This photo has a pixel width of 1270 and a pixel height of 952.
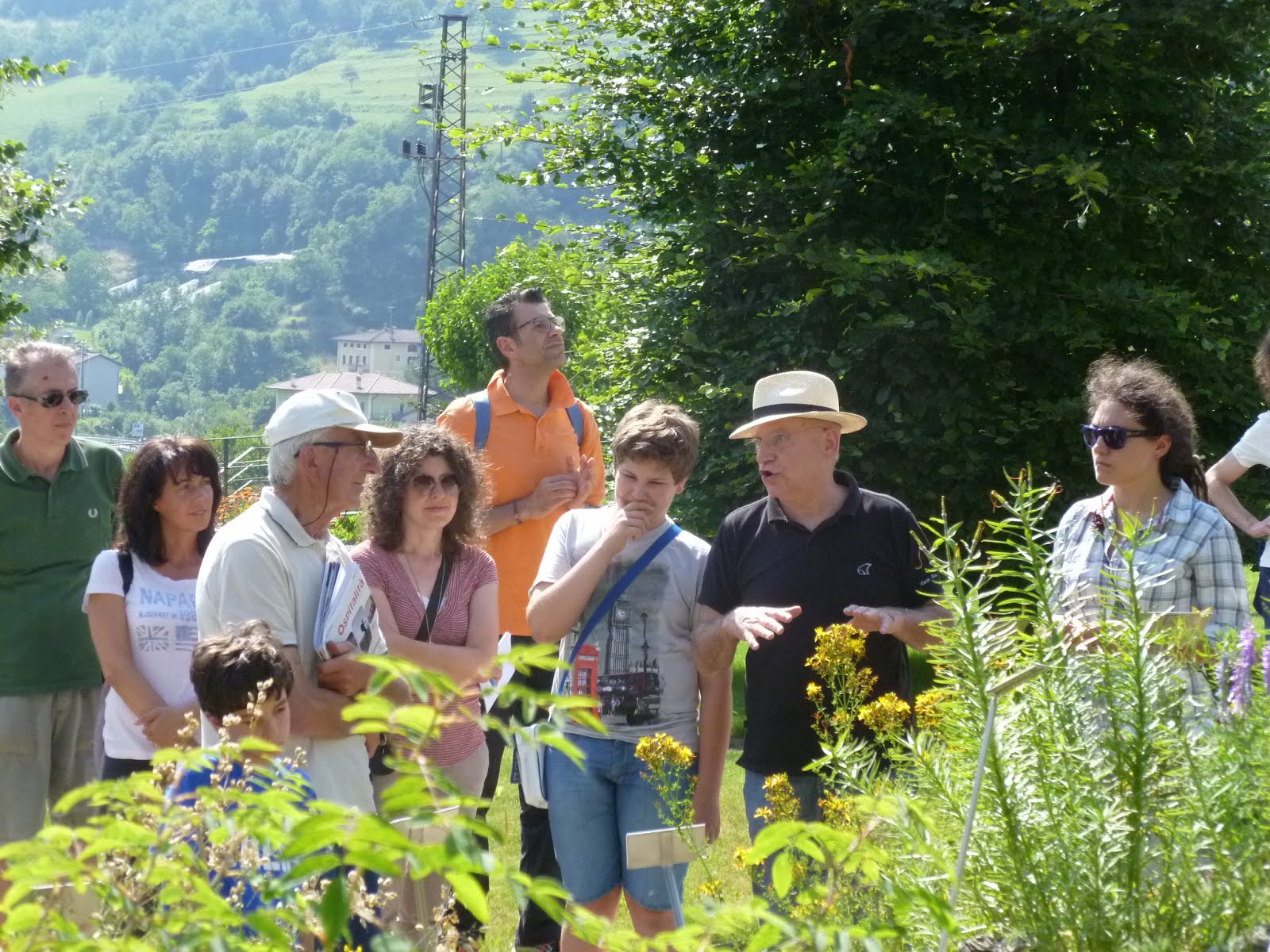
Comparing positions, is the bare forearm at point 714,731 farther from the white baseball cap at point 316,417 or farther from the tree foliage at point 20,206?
the tree foliage at point 20,206

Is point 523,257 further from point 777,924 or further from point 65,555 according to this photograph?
point 777,924

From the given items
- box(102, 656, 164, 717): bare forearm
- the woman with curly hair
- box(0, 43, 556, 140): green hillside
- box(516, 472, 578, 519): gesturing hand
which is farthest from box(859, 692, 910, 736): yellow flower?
box(0, 43, 556, 140): green hillside

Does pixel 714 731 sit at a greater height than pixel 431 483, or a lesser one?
lesser

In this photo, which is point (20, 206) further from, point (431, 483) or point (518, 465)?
point (431, 483)

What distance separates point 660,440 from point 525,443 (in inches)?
61.7

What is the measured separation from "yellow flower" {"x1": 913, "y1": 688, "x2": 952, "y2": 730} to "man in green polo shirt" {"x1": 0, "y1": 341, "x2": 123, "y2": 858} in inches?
149

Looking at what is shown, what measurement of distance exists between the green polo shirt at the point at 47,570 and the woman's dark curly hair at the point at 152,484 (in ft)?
1.99

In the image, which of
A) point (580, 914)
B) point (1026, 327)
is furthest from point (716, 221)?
point (580, 914)

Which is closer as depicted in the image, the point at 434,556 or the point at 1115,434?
the point at 1115,434

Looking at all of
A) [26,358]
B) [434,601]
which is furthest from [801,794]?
[26,358]

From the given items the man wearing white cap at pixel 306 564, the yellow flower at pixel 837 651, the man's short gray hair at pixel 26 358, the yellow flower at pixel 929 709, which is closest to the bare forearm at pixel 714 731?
the man wearing white cap at pixel 306 564

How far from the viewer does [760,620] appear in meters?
3.26

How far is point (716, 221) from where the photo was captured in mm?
8844

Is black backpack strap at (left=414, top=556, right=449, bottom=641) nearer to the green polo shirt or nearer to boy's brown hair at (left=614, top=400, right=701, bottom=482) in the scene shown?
boy's brown hair at (left=614, top=400, right=701, bottom=482)
